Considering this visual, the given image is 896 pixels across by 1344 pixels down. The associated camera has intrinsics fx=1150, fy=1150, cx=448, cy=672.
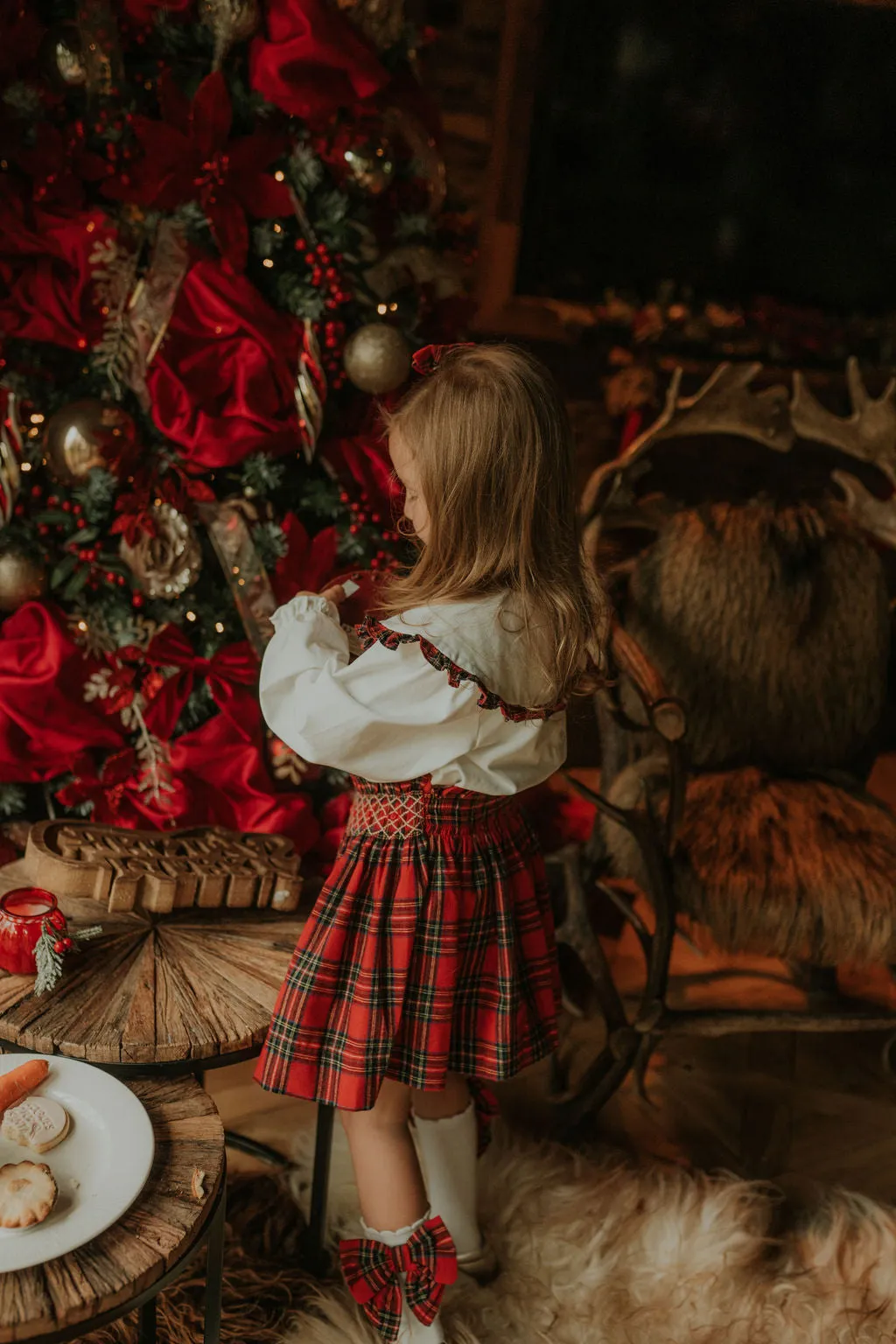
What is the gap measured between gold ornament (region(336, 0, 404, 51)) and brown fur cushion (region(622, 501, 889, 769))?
0.93 m

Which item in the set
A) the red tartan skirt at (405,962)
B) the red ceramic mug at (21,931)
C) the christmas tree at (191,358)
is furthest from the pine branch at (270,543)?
the red ceramic mug at (21,931)

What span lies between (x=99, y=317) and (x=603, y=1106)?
1553 millimetres

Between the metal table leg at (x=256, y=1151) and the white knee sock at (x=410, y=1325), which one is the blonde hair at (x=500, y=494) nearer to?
the white knee sock at (x=410, y=1325)

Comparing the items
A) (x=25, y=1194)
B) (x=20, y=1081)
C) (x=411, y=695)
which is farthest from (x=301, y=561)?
(x=25, y=1194)

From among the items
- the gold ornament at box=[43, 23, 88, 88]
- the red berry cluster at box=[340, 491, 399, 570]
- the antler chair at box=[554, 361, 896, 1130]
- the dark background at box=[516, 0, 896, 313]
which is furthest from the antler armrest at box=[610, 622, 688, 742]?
the dark background at box=[516, 0, 896, 313]

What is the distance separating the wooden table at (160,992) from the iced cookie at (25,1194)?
8.8 inches

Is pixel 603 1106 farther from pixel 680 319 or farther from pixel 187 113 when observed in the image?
pixel 680 319

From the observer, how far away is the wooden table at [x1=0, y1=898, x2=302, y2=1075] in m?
1.20

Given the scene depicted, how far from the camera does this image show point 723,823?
76.3 inches

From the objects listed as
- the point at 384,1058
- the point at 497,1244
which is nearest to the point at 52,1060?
the point at 384,1058

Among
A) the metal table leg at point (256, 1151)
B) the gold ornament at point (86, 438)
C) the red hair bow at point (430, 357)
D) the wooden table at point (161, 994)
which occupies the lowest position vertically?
the metal table leg at point (256, 1151)

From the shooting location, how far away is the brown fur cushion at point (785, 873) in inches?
71.3

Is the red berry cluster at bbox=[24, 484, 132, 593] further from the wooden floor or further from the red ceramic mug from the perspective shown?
the wooden floor

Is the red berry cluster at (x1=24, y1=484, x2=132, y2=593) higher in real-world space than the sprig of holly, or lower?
higher
